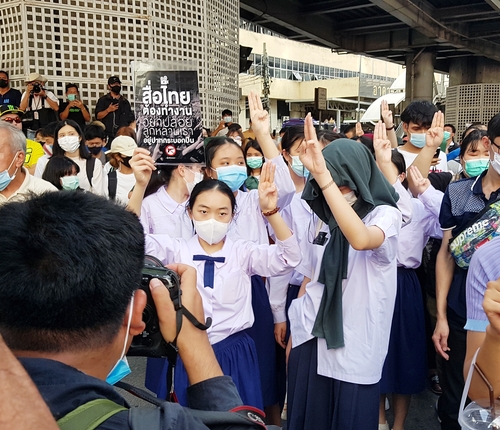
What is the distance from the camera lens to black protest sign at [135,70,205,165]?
246 cm

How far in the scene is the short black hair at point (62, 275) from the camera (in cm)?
94

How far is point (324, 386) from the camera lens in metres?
2.30

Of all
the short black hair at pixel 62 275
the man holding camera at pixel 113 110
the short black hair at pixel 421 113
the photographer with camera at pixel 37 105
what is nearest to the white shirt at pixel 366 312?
the short black hair at pixel 62 275

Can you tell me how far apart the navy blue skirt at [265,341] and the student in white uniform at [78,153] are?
2.38 meters

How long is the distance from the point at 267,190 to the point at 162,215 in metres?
1.01

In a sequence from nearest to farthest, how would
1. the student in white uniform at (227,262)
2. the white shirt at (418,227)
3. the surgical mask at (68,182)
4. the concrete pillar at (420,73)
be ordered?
the student in white uniform at (227,262) → the white shirt at (418,227) → the surgical mask at (68,182) → the concrete pillar at (420,73)

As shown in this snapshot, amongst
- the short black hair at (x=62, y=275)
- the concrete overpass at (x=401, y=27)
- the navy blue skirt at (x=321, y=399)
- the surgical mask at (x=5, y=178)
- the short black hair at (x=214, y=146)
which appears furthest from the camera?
the concrete overpass at (x=401, y=27)

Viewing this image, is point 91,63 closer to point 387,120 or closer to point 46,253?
point 387,120

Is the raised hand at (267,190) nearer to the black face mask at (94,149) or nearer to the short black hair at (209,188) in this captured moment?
the short black hair at (209,188)

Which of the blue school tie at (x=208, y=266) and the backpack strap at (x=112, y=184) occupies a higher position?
the backpack strap at (x=112, y=184)

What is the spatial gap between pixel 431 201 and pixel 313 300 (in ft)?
3.81

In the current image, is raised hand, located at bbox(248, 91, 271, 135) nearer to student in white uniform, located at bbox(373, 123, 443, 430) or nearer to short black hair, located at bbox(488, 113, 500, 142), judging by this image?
student in white uniform, located at bbox(373, 123, 443, 430)

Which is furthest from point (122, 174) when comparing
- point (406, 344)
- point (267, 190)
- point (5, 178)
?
point (406, 344)

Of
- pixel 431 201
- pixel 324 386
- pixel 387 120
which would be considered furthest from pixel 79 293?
pixel 387 120
